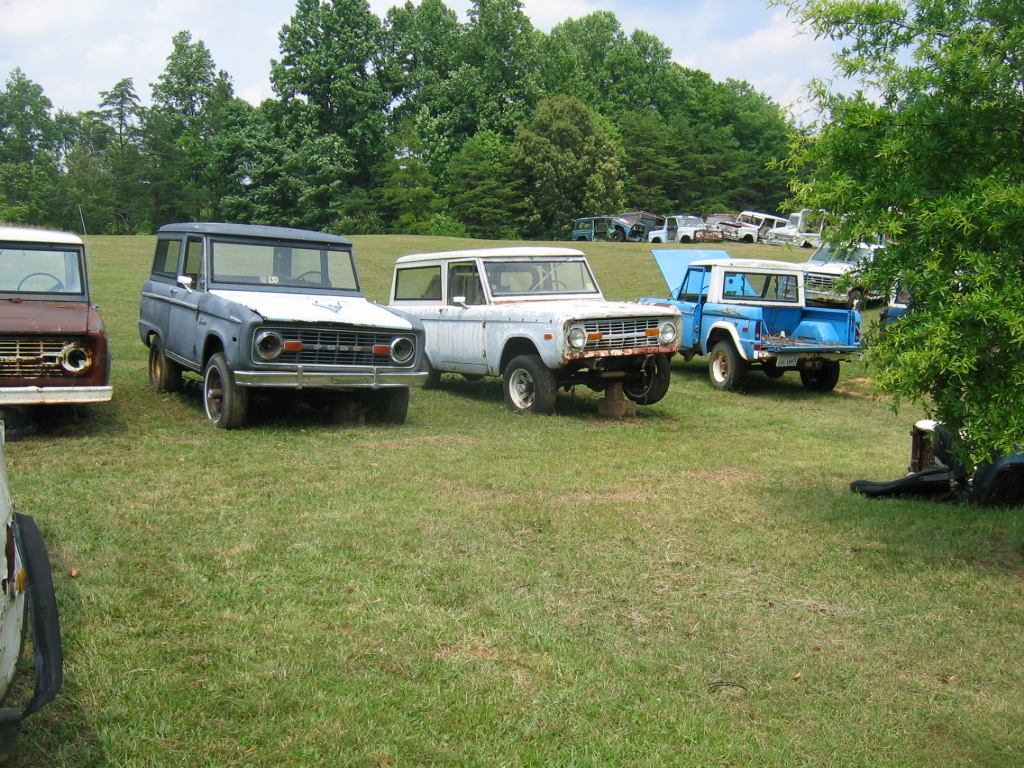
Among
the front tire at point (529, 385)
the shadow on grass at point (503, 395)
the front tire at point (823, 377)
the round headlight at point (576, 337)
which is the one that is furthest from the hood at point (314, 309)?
the front tire at point (823, 377)

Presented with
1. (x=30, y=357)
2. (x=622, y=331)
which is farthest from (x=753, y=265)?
(x=30, y=357)

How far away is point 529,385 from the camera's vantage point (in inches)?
423

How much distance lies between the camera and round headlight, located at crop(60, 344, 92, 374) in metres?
8.01

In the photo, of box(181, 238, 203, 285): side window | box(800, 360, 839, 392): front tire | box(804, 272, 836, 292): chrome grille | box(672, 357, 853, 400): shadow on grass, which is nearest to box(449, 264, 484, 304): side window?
box(181, 238, 203, 285): side window

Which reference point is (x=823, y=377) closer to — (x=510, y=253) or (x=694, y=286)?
(x=694, y=286)

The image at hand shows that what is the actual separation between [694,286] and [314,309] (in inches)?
269

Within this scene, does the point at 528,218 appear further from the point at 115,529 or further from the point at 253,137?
the point at 115,529

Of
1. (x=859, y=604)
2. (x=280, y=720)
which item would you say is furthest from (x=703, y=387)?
(x=280, y=720)

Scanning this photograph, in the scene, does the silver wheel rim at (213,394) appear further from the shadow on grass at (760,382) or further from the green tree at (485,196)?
the green tree at (485,196)

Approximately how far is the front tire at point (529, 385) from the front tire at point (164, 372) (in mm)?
3785

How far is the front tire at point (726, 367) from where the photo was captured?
13.0 meters

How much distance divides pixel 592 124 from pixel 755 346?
139 feet

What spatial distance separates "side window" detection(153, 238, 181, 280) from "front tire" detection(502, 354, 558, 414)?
3888mm

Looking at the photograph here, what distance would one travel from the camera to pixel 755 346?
1267cm
